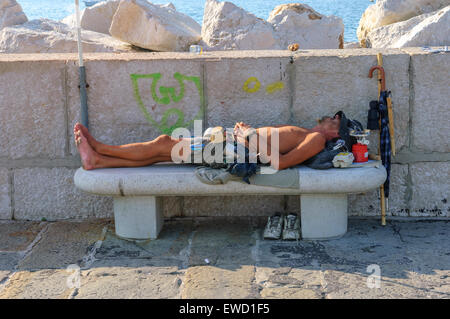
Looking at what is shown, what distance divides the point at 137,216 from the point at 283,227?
46.5 inches

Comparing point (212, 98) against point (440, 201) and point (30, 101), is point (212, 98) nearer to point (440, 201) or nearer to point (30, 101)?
point (30, 101)

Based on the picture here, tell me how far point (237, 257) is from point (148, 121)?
58.7 inches

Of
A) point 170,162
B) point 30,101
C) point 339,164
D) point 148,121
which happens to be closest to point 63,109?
point 30,101

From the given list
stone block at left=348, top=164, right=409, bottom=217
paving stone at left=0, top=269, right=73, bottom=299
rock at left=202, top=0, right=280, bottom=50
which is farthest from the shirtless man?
rock at left=202, top=0, right=280, bottom=50

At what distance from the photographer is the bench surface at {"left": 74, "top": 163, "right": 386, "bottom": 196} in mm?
4551

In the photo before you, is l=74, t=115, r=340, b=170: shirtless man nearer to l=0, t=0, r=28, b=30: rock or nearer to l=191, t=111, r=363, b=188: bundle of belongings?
l=191, t=111, r=363, b=188: bundle of belongings

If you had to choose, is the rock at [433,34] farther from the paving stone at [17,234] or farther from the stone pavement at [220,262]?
the paving stone at [17,234]

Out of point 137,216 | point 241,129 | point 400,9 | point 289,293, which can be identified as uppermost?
point 400,9

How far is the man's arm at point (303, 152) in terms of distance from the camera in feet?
15.2

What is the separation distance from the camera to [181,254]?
4555 mm

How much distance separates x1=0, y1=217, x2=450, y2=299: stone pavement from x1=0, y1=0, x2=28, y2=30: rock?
7465 mm

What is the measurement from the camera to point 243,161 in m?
4.62

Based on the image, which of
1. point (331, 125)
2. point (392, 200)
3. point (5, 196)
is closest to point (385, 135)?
point (331, 125)

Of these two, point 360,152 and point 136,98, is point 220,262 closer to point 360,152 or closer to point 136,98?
point 360,152
